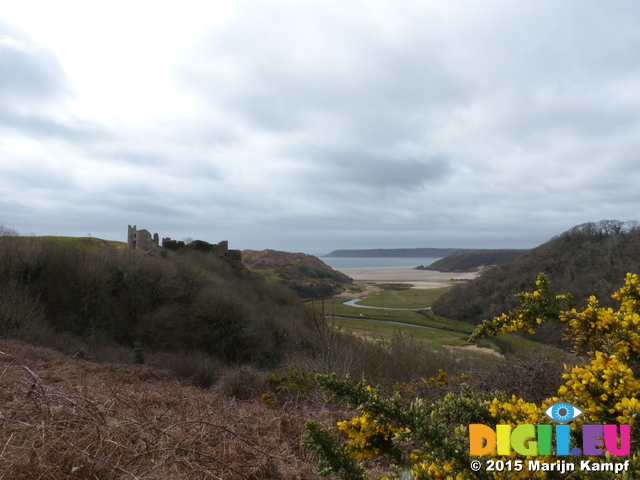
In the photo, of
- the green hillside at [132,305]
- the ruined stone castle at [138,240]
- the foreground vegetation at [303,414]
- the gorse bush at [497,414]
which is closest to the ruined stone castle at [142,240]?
the ruined stone castle at [138,240]

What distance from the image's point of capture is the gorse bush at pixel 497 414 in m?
2.07

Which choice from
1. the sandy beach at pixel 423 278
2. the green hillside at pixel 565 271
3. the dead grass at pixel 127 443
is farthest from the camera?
the sandy beach at pixel 423 278

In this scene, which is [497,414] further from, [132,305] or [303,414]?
[132,305]

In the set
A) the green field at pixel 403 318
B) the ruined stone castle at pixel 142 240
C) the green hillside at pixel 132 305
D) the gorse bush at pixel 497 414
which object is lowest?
the green field at pixel 403 318

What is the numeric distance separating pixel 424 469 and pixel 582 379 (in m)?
1.17

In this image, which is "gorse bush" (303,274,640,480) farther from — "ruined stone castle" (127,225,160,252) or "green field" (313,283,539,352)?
"ruined stone castle" (127,225,160,252)

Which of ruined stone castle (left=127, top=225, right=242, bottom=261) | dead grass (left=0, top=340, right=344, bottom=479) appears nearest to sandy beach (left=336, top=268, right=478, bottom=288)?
ruined stone castle (left=127, top=225, right=242, bottom=261)

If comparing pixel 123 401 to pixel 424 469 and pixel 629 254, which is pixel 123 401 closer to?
pixel 424 469

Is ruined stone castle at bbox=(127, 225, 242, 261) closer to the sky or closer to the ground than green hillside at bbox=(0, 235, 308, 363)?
closer to the sky

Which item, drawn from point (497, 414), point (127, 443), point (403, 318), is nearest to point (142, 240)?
point (403, 318)

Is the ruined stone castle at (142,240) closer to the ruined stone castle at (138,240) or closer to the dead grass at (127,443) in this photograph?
the ruined stone castle at (138,240)

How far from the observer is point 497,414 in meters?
2.67

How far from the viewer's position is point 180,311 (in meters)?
30.4

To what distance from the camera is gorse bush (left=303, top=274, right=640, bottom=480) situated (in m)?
2.07
